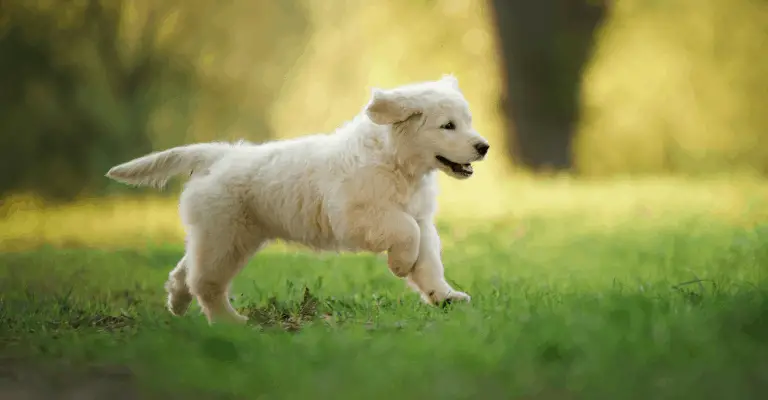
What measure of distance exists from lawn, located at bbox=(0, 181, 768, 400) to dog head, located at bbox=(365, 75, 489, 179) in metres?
0.78

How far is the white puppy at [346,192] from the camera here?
206 inches

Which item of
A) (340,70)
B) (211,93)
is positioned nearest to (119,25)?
(211,93)

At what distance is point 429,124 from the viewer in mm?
5281

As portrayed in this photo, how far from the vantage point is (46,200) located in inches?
591

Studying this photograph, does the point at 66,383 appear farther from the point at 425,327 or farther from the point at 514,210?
the point at 514,210

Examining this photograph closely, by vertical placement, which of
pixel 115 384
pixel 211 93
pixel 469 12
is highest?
pixel 469 12

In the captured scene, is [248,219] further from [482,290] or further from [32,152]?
[32,152]

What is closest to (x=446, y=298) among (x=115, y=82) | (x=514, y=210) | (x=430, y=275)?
(x=430, y=275)

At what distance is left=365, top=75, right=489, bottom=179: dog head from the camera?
523 cm

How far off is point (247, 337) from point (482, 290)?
206 cm

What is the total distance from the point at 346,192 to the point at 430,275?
0.65 m

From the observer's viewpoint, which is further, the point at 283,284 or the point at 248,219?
the point at 283,284

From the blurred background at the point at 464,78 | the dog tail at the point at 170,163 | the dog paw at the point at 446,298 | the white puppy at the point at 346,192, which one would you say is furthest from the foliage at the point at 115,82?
the dog paw at the point at 446,298

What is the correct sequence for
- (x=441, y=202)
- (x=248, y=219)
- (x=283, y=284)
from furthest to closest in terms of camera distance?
(x=441, y=202) < (x=283, y=284) < (x=248, y=219)
